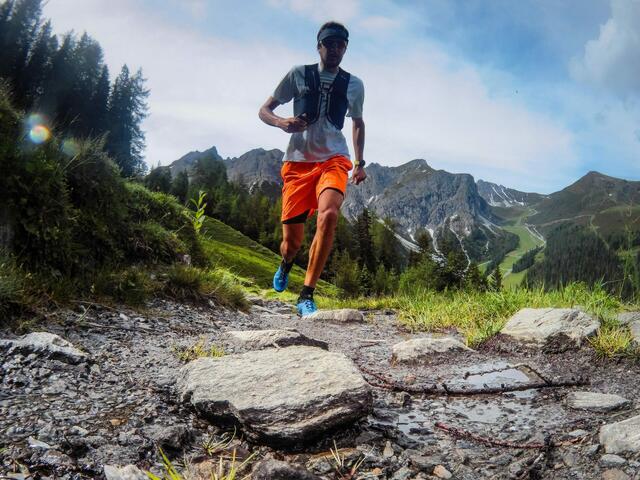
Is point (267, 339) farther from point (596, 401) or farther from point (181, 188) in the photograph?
point (181, 188)

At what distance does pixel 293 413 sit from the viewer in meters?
2.53

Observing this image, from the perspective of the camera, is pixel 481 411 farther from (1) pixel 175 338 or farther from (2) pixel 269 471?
(1) pixel 175 338

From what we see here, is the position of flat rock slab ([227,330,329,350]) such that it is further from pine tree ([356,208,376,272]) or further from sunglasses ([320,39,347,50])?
pine tree ([356,208,376,272])

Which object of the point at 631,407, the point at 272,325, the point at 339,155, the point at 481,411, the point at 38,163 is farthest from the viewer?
the point at 272,325

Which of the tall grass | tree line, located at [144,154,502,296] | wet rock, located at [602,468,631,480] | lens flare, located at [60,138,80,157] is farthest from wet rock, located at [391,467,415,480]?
tree line, located at [144,154,502,296]

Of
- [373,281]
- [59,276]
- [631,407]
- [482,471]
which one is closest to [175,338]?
[59,276]

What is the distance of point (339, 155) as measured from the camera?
629cm

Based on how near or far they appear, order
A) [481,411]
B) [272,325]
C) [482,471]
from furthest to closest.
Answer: [272,325], [481,411], [482,471]

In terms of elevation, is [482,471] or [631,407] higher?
[631,407]

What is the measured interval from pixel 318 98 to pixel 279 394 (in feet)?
15.4

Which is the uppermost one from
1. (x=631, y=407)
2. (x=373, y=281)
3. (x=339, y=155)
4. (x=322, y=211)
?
(x=339, y=155)

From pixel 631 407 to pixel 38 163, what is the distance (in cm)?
589

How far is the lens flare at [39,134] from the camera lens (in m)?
5.29

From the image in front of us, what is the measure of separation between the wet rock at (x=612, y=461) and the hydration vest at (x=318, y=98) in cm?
504
